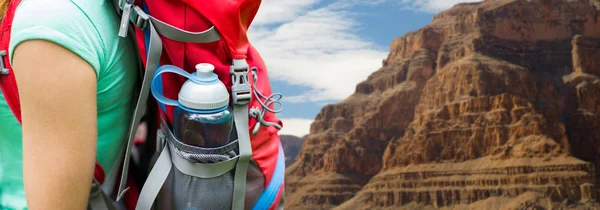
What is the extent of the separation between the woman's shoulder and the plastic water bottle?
0.39ft

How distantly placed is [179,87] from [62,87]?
0.63 feet

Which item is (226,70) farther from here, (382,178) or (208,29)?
(382,178)

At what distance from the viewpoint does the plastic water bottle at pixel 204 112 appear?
0.88 meters

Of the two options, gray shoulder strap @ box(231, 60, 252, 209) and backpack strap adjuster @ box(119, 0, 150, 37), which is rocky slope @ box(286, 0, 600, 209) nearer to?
gray shoulder strap @ box(231, 60, 252, 209)

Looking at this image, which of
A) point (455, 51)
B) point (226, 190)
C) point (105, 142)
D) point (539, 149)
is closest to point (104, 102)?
point (105, 142)

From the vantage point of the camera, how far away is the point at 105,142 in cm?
95

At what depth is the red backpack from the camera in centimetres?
89

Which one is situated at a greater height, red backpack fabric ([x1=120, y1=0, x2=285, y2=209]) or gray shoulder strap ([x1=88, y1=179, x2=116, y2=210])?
red backpack fabric ([x1=120, y1=0, x2=285, y2=209])

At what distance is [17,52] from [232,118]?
0.29 m

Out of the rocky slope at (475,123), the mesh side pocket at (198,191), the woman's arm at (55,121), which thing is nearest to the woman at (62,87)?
the woman's arm at (55,121)

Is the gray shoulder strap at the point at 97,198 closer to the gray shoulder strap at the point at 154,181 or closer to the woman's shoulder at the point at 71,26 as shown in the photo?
the gray shoulder strap at the point at 154,181

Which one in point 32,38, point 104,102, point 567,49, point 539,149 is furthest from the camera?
point 567,49

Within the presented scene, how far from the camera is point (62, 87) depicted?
0.79 m

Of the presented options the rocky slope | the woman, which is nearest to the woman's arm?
the woman
